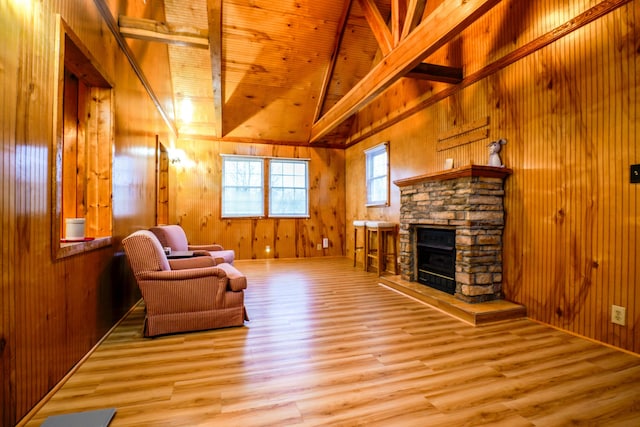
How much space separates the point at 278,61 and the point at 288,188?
2650 mm

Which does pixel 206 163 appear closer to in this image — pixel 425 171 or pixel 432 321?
pixel 425 171

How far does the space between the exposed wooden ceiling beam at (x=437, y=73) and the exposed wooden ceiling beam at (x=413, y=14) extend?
496 mm

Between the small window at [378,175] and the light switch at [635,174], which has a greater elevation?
the small window at [378,175]

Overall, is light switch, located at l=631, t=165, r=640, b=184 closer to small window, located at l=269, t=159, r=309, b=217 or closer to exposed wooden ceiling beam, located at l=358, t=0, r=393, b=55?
exposed wooden ceiling beam, located at l=358, t=0, r=393, b=55

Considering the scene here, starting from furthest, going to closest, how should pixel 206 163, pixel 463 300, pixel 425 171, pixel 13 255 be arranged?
1. pixel 206 163
2. pixel 425 171
3. pixel 463 300
4. pixel 13 255

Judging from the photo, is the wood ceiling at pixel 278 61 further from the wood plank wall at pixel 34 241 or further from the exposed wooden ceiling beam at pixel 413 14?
the wood plank wall at pixel 34 241

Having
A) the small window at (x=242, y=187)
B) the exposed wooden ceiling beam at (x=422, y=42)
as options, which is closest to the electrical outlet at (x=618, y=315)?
the exposed wooden ceiling beam at (x=422, y=42)

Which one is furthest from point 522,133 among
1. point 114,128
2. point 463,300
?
point 114,128

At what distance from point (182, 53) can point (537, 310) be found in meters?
6.22

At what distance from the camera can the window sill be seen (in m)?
1.81

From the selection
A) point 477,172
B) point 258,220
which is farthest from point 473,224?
point 258,220

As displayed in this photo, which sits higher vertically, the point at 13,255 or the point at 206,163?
the point at 206,163

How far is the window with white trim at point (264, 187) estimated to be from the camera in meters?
6.54

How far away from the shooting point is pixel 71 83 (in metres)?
2.46
